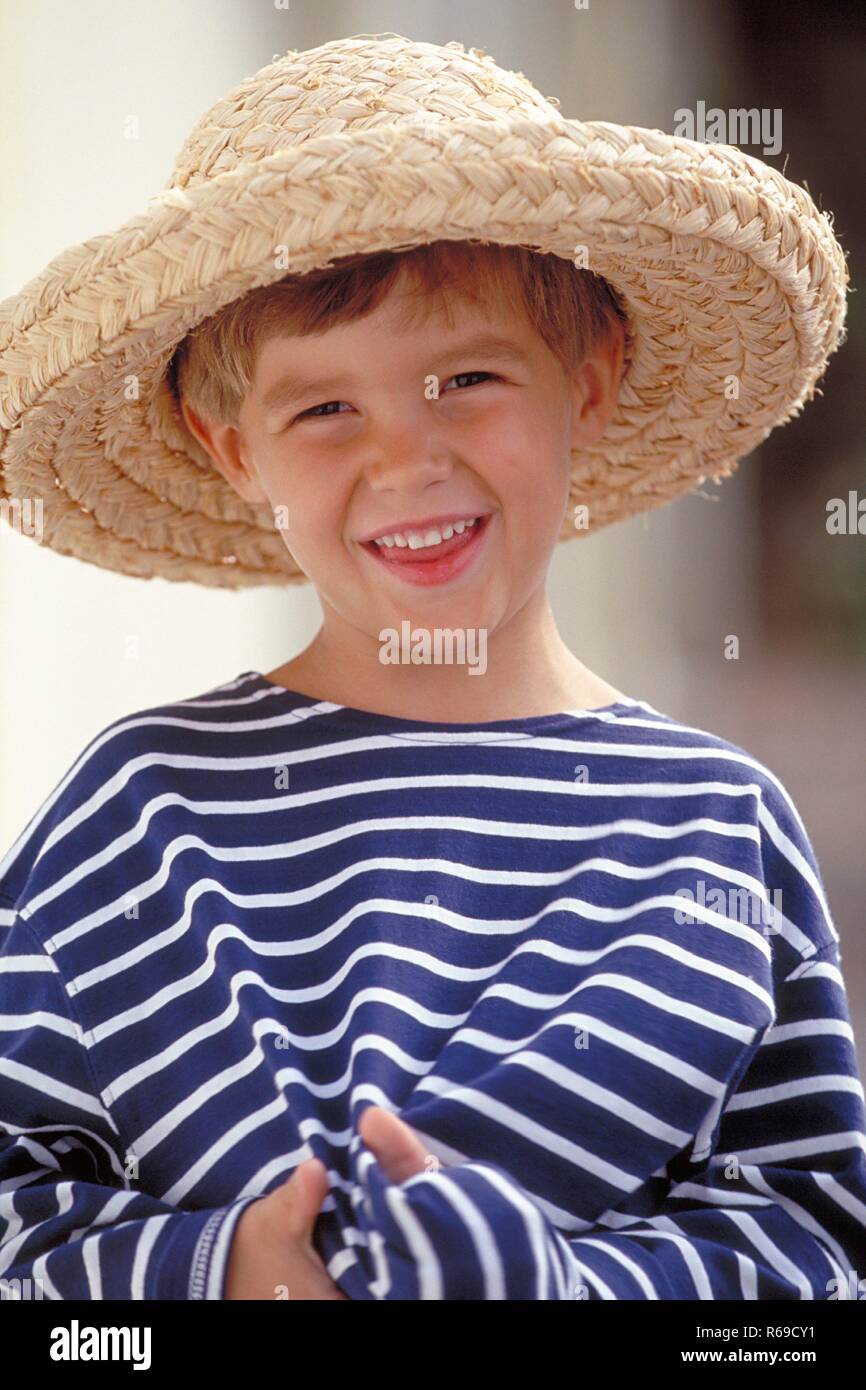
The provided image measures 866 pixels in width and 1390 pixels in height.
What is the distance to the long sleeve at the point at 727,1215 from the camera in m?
0.63

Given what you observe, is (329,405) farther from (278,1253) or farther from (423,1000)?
(278,1253)

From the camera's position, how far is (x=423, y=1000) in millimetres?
782

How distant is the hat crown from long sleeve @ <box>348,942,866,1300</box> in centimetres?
51

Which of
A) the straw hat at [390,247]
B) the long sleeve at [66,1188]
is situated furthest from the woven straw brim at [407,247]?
the long sleeve at [66,1188]

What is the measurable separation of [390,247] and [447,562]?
0.59 ft

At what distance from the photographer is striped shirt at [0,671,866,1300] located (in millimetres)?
735

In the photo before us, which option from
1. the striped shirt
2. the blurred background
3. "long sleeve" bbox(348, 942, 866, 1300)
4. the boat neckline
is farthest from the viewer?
the blurred background

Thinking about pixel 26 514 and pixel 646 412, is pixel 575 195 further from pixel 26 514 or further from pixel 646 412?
pixel 26 514

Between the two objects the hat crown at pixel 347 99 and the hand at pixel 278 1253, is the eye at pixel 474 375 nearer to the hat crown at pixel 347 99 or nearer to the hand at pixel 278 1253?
the hat crown at pixel 347 99

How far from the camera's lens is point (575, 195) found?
0.71 m

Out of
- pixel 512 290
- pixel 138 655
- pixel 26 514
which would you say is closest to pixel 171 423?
pixel 26 514

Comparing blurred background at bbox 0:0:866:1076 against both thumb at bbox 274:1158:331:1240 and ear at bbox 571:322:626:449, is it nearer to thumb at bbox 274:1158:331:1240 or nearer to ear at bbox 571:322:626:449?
ear at bbox 571:322:626:449

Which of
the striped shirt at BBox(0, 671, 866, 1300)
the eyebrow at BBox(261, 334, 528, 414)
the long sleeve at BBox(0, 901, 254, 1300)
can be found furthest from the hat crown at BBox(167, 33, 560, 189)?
the long sleeve at BBox(0, 901, 254, 1300)
